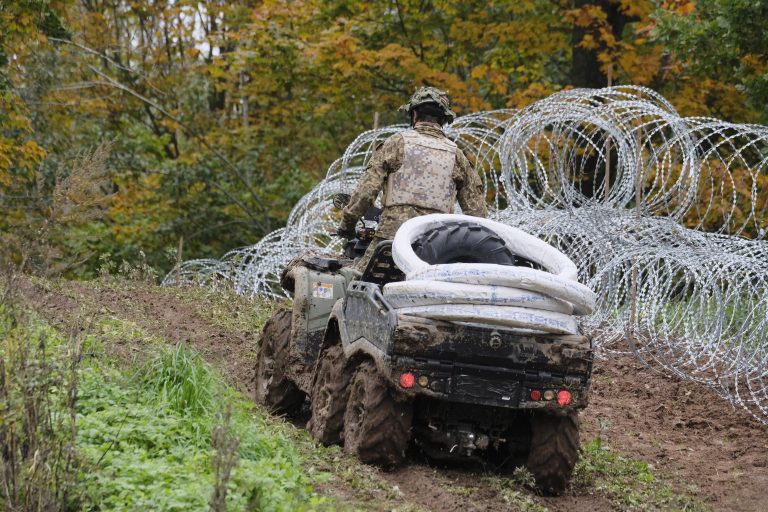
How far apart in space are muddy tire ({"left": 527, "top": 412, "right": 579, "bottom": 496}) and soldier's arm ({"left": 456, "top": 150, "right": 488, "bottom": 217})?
1886 millimetres

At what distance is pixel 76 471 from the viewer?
493 centimetres

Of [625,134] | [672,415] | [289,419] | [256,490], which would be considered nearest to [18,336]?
[256,490]

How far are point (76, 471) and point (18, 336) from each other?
42.0 inches

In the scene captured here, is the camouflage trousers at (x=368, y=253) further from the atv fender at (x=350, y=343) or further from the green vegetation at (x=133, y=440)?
the green vegetation at (x=133, y=440)

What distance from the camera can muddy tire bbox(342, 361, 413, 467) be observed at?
648 centimetres

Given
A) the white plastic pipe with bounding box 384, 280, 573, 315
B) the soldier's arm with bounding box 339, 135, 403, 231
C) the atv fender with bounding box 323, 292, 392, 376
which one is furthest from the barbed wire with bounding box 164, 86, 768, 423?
the white plastic pipe with bounding box 384, 280, 573, 315

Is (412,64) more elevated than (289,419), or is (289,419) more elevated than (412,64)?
(412,64)

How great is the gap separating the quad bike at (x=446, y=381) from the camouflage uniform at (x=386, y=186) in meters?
0.36

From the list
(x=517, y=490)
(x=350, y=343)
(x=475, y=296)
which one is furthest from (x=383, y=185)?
(x=517, y=490)

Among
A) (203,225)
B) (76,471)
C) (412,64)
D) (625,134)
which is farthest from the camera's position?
(203,225)

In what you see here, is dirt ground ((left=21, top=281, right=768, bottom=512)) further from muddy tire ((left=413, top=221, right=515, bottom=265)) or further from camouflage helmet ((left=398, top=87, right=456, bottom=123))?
camouflage helmet ((left=398, top=87, right=456, bottom=123))

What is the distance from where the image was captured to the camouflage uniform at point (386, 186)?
764 centimetres

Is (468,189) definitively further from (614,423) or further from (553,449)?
(614,423)

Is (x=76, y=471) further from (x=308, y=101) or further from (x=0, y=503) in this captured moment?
(x=308, y=101)
